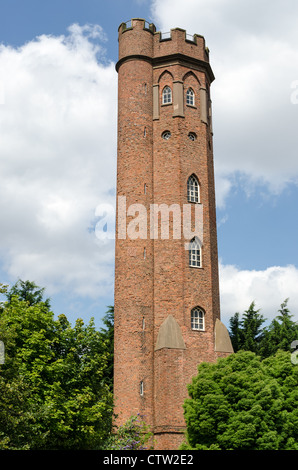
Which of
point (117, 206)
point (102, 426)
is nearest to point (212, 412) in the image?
point (102, 426)

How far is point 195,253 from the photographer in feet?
115

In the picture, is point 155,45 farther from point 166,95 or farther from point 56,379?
point 56,379

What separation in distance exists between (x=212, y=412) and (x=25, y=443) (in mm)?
8254

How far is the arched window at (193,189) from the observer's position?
36.0 m

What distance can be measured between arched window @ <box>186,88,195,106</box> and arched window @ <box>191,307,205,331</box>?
43.3ft

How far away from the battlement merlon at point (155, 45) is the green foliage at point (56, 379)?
17.8m

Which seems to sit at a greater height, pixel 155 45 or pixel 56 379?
pixel 155 45

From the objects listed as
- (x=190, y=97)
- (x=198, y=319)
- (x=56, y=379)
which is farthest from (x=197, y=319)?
(x=190, y=97)

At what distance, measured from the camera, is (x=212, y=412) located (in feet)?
86.9

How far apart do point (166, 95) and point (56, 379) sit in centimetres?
1925

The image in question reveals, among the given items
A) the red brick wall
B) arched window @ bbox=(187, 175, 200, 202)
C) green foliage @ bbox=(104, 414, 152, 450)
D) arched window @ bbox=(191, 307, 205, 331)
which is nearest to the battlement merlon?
the red brick wall

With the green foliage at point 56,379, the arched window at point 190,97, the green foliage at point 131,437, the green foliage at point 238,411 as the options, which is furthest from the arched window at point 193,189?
the green foliage at point 131,437

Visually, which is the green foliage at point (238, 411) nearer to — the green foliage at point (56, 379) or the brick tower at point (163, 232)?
the brick tower at point (163, 232)

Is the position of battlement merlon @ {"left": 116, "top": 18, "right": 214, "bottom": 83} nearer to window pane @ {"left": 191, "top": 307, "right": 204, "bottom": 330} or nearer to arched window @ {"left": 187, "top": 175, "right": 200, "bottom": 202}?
arched window @ {"left": 187, "top": 175, "right": 200, "bottom": 202}
